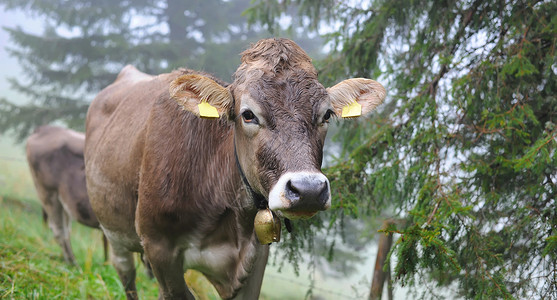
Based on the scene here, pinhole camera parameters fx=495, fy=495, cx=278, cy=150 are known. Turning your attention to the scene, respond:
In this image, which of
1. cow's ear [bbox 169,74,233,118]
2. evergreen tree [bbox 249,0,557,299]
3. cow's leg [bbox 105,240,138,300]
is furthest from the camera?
cow's leg [bbox 105,240,138,300]

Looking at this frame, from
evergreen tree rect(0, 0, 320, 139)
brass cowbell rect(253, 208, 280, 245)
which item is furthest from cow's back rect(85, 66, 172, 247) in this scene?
evergreen tree rect(0, 0, 320, 139)

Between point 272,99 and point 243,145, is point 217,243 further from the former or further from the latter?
point 272,99

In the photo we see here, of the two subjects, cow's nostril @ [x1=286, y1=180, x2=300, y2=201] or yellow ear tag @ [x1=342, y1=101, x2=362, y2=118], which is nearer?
cow's nostril @ [x1=286, y1=180, x2=300, y2=201]

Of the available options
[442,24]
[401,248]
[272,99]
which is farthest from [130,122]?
[442,24]

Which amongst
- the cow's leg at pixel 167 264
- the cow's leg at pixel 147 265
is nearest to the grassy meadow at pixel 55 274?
the cow's leg at pixel 147 265

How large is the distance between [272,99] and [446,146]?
202 cm

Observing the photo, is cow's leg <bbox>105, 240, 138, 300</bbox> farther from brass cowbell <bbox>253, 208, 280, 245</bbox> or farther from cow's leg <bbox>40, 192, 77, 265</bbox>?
cow's leg <bbox>40, 192, 77, 265</bbox>

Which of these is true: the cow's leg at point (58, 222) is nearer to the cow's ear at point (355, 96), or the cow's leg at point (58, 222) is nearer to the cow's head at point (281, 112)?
the cow's head at point (281, 112)

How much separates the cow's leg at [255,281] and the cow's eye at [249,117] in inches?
46.0

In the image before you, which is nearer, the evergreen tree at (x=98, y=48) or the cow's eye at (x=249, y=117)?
the cow's eye at (x=249, y=117)

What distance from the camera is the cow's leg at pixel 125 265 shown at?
497 centimetres

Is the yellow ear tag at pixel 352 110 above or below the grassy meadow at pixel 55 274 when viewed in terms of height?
above

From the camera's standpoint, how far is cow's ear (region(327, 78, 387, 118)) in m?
3.14

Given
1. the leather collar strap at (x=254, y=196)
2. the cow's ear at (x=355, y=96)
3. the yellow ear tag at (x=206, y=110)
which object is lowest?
the leather collar strap at (x=254, y=196)
